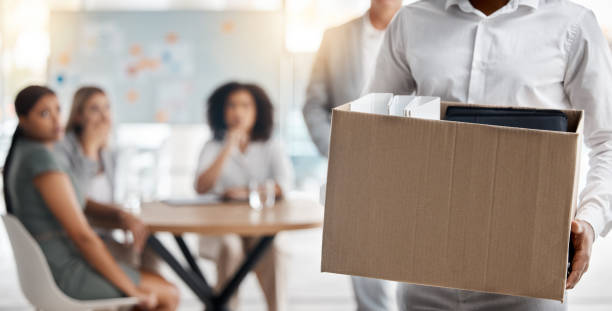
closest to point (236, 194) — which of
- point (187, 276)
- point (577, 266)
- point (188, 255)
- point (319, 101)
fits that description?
point (188, 255)

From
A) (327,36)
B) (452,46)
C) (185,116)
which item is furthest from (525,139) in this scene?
(185,116)

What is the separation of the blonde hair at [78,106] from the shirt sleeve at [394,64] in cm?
195

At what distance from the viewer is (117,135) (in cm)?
562

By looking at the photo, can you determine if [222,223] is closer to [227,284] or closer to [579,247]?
[227,284]

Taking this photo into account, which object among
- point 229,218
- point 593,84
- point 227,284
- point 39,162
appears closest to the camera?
point 593,84

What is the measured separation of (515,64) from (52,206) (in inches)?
64.7

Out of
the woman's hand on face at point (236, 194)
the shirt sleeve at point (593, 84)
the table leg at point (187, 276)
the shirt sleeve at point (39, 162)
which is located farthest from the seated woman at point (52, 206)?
the shirt sleeve at point (593, 84)

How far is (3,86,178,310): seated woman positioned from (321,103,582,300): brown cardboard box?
152 centimetres

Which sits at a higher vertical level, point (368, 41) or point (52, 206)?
point (368, 41)

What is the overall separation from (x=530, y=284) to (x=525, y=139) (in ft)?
0.66

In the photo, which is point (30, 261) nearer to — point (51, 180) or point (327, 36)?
point (51, 180)

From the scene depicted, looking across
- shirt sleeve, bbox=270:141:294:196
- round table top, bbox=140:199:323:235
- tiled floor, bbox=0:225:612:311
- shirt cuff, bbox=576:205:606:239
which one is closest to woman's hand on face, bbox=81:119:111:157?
round table top, bbox=140:199:323:235

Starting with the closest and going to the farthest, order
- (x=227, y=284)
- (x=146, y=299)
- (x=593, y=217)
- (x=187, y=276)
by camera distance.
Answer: (x=593, y=217)
(x=146, y=299)
(x=187, y=276)
(x=227, y=284)

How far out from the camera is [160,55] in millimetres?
5586
